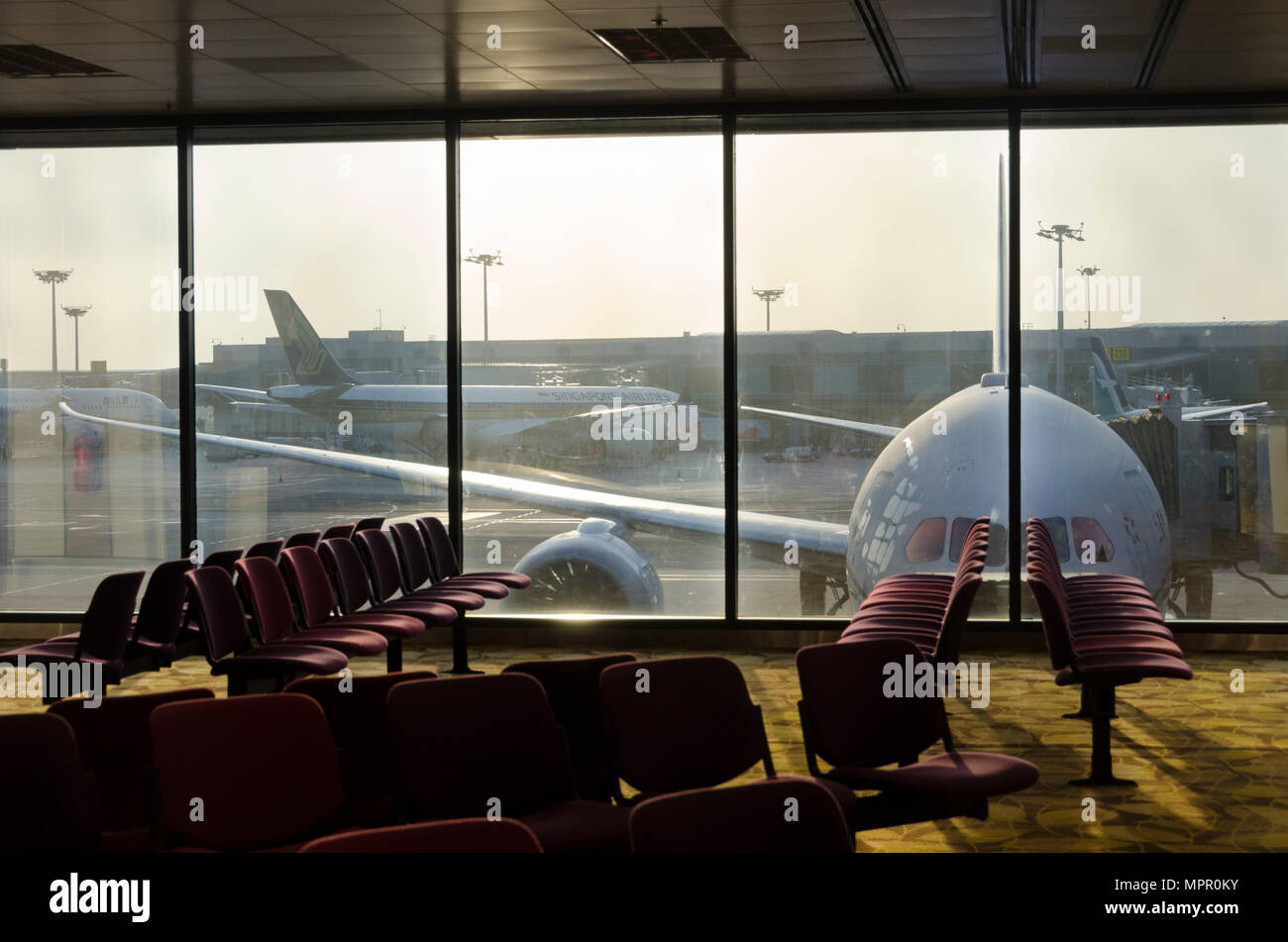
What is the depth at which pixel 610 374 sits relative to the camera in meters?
8.40

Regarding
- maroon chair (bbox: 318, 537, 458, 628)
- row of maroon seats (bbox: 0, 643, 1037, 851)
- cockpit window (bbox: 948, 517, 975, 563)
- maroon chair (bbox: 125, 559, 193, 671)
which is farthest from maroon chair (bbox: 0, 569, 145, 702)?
cockpit window (bbox: 948, 517, 975, 563)

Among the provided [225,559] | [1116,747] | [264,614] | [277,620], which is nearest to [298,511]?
[225,559]

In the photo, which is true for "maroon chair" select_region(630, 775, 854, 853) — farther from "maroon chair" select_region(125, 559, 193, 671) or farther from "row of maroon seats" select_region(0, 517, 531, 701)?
"maroon chair" select_region(125, 559, 193, 671)

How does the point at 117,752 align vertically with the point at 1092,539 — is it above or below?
below

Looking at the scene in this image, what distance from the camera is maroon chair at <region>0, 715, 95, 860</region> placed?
279cm

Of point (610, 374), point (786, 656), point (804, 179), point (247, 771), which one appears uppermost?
point (804, 179)

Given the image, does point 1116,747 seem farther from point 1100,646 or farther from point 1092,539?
point 1092,539

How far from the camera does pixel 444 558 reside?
795cm

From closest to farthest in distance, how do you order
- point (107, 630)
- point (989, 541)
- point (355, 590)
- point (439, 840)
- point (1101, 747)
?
point (439, 840) → point (1101, 747) → point (107, 630) → point (355, 590) → point (989, 541)

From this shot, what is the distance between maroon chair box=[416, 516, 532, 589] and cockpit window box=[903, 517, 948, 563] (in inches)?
98.6

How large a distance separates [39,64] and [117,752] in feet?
17.9

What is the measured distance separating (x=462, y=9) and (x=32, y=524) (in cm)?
529
